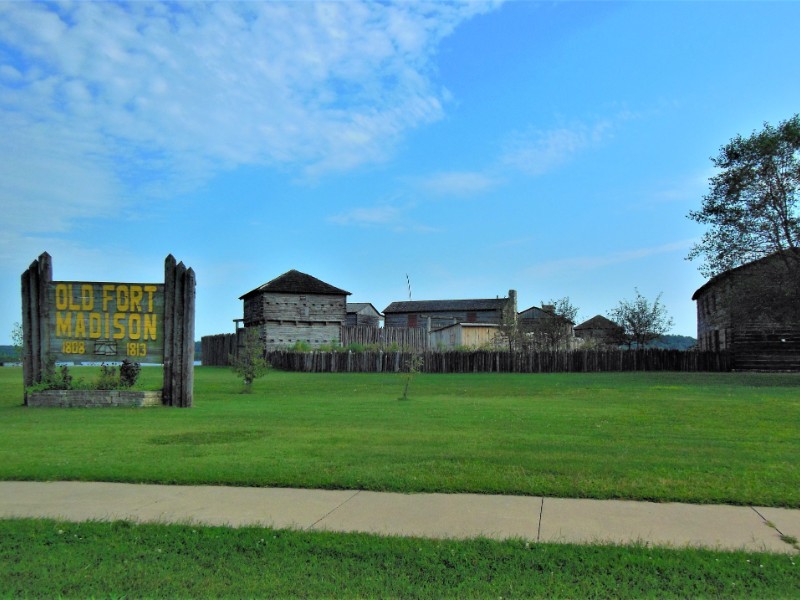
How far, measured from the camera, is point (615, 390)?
22703 millimetres

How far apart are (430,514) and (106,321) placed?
578 inches

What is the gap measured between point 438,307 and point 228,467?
62.1 meters

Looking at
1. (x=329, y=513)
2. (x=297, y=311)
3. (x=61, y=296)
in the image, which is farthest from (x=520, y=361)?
(x=329, y=513)

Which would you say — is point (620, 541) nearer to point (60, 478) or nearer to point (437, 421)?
point (60, 478)

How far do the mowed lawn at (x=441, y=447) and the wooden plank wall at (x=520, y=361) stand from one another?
2361 cm

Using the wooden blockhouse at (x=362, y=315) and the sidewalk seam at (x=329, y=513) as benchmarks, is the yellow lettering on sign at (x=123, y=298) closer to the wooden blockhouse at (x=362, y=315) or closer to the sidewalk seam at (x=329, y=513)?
the sidewalk seam at (x=329, y=513)

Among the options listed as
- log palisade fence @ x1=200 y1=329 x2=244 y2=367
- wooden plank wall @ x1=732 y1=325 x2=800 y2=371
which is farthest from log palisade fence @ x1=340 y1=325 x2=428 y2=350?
wooden plank wall @ x1=732 y1=325 x2=800 y2=371

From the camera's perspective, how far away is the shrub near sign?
58.2 feet

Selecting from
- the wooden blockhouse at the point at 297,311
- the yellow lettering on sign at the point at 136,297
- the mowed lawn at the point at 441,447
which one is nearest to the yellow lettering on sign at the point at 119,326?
the yellow lettering on sign at the point at 136,297

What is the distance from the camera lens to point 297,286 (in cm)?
5066

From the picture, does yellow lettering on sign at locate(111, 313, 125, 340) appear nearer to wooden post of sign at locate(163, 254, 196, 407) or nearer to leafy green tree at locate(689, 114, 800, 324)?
wooden post of sign at locate(163, 254, 196, 407)

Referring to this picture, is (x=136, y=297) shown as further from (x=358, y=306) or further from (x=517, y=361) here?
(x=358, y=306)

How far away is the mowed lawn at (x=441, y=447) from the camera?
7008 mm

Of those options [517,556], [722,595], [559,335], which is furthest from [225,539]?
[559,335]
